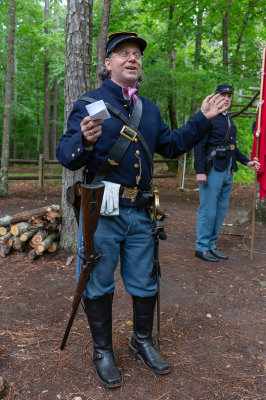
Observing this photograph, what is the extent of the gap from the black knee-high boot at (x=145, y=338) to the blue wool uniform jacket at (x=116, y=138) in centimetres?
91

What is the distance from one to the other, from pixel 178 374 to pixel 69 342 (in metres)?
0.99

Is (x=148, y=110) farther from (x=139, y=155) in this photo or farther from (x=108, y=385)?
(x=108, y=385)

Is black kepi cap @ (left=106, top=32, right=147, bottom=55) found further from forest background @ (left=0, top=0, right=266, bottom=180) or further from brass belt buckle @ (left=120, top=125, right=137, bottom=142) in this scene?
forest background @ (left=0, top=0, right=266, bottom=180)

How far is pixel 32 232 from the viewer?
4980mm

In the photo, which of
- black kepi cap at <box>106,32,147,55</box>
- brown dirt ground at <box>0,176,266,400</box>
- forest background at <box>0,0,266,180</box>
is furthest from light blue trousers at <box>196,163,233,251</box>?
forest background at <box>0,0,266,180</box>

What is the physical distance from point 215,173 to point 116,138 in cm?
286

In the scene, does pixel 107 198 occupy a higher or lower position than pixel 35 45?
lower

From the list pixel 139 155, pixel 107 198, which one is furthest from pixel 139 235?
pixel 139 155

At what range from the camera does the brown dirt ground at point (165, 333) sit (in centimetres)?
244

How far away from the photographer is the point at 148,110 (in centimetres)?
258

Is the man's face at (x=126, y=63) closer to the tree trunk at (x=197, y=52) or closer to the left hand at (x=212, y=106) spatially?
the left hand at (x=212, y=106)

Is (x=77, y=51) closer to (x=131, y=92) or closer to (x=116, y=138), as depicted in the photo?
(x=131, y=92)

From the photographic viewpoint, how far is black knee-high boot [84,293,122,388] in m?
2.52

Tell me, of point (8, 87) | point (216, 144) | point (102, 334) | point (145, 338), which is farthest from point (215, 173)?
point (8, 87)
